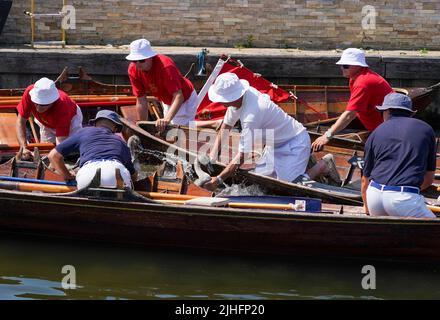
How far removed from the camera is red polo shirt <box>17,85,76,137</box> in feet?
38.3

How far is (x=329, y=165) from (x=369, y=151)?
1.86 m

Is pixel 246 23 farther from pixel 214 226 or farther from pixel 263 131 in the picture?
pixel 214 226

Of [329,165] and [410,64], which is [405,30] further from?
[329,165]

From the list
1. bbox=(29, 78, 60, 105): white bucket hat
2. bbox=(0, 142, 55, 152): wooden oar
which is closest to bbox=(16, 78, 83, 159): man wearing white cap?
bbox=(29, 78, 60, 105): white bucket hat

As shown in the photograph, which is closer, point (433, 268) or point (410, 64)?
point (433, 268)

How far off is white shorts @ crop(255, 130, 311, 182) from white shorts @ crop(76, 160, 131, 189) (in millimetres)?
1497

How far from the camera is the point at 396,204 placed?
963cm

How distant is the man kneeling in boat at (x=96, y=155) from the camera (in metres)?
10.3

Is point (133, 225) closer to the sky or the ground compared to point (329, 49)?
closer to the ground

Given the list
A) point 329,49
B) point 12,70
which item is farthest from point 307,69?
point 12,70

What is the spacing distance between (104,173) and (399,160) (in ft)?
9.35

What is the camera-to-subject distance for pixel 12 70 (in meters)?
16.4
